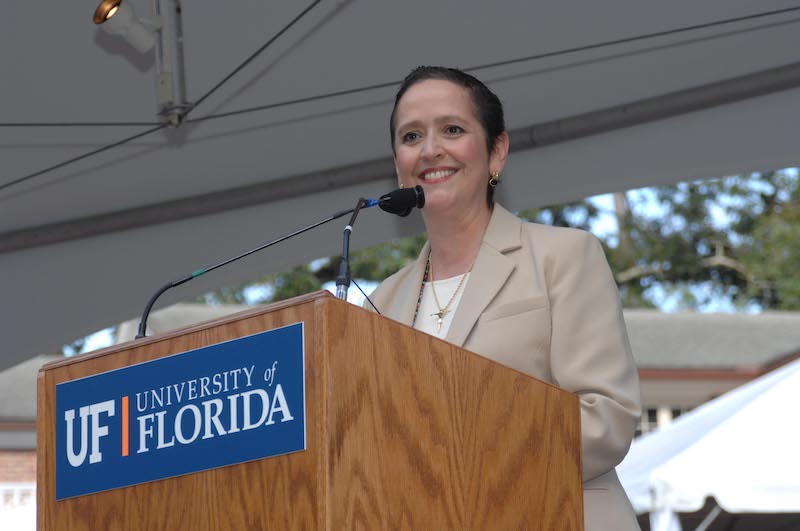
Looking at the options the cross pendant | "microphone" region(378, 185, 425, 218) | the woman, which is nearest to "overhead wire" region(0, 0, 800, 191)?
the woman

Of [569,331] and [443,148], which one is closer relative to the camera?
[569,331]

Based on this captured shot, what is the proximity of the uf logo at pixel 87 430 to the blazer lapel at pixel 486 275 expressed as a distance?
768 mm

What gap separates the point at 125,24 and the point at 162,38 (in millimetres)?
199

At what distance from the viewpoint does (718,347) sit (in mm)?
27484

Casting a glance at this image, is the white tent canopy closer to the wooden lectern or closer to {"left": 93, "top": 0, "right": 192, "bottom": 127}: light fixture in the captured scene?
{"left": 93, "top": 0, "right": 192, "bottom": 127}: light fixture

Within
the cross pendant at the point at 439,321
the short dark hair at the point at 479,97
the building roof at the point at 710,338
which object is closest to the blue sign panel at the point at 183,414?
the cross pendant at the point at 439,321

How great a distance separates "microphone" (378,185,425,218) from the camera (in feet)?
8.58

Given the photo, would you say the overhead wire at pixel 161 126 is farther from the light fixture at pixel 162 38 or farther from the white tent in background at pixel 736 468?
the white tent in background at pixel 736 468

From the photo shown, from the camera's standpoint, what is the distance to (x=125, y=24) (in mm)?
4746

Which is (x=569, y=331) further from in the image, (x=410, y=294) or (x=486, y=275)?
(x=410, y=294)

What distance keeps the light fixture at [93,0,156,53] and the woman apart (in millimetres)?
1824

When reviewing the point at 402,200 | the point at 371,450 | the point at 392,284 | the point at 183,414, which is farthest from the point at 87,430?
the point at 392,284

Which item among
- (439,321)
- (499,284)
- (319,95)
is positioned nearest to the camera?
(499,284)

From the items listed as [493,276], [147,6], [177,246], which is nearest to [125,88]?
[147,6]
